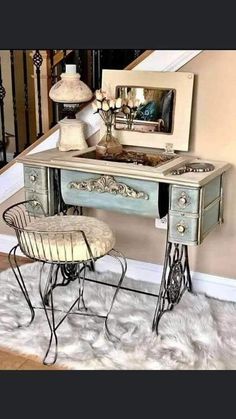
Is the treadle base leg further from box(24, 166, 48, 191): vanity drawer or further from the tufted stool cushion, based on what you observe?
box(24, 166, 48, 191): vanity drawer

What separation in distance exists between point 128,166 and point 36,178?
524 mm

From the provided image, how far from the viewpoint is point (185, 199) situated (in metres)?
2.40

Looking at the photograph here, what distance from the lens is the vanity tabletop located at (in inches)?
95.0

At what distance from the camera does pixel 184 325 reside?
264cm

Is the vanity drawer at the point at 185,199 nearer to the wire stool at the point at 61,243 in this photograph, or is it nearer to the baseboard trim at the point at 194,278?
the wire stool at the point at 61,243

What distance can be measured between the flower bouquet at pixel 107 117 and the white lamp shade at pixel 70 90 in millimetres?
82

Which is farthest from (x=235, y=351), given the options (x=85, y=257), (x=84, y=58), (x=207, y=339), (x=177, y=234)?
(x=84, y=58)

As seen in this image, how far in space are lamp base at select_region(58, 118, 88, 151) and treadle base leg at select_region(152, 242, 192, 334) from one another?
29.2 inches

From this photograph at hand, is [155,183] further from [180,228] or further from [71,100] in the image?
[71,100]

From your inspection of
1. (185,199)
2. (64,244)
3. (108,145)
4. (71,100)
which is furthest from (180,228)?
(71,100)

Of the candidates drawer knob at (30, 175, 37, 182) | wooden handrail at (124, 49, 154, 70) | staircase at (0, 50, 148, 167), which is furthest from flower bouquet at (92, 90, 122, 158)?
staircase at (0, 50, 148, 167)

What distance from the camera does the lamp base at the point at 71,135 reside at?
9.50 ft

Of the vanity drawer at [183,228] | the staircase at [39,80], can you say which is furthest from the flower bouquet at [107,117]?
the vanity drawer at [183,228]

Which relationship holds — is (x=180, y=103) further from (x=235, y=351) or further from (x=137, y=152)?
(x=235, y=351)
